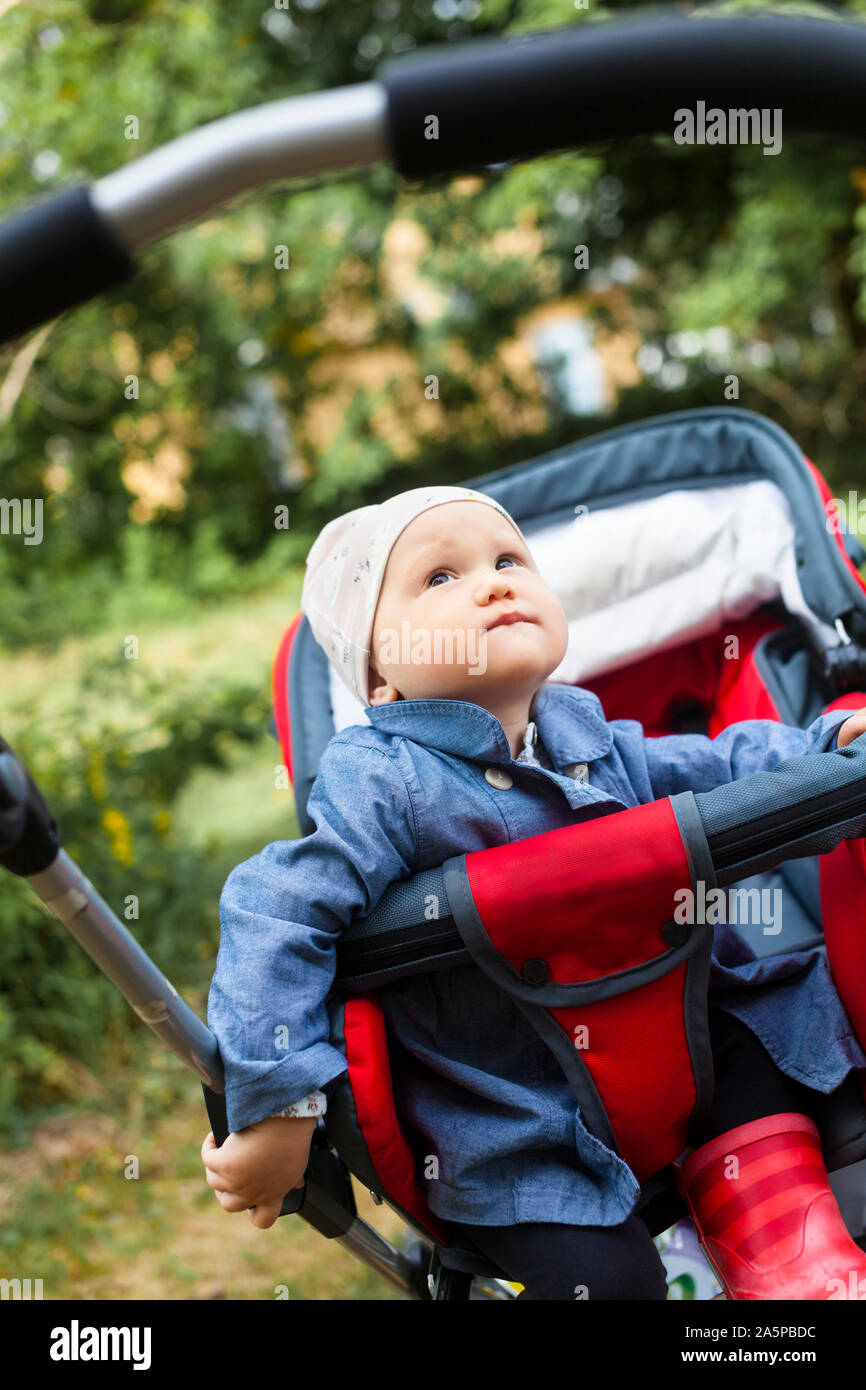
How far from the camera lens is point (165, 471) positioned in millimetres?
6984

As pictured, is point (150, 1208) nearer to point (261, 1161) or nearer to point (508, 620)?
point (261, 1161)

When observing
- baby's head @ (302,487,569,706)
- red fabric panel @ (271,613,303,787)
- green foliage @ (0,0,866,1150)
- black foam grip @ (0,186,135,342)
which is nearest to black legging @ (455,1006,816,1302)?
baby's head @ (302,487,569,706)

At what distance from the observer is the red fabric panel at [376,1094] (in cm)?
96

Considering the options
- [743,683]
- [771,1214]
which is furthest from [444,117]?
[743,683]

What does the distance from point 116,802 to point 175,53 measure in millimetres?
4409

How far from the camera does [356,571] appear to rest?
44.6 inches

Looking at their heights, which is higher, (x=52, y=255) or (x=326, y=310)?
(x=326, y=310)

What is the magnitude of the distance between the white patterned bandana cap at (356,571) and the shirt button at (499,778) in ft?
0.52

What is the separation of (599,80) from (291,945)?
0.67 meters

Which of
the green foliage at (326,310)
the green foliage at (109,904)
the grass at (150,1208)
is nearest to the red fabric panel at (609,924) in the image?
the grass at (150,1208)
